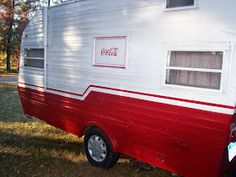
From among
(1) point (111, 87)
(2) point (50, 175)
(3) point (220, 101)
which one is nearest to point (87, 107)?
(1) point (111, 87)

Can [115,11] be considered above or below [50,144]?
above

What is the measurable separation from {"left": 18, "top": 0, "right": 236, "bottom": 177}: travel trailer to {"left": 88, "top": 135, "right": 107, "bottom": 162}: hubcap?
0.06 feet

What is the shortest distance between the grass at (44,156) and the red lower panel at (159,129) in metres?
0.54

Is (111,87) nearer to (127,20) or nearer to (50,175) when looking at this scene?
(127,20)

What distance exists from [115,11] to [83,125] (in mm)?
2084

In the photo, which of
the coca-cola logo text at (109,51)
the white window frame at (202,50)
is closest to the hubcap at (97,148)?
the coca-cola logo text at (109,51)

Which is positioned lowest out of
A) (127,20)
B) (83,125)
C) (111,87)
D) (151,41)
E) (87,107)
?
(83,125)

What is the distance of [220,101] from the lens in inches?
145

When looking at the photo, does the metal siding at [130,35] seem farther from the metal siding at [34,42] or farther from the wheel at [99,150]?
the wheel at [99,150]

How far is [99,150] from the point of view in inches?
216

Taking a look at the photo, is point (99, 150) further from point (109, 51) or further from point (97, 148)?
point (109, 51)

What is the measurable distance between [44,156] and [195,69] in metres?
3.50

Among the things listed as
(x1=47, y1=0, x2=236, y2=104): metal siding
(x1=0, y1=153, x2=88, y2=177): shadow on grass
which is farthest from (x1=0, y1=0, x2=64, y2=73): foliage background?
(x1=0, y1=153, x2=88, y2=177): shadow on grass

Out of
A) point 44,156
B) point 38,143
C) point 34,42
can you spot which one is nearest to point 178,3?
point 44,156
